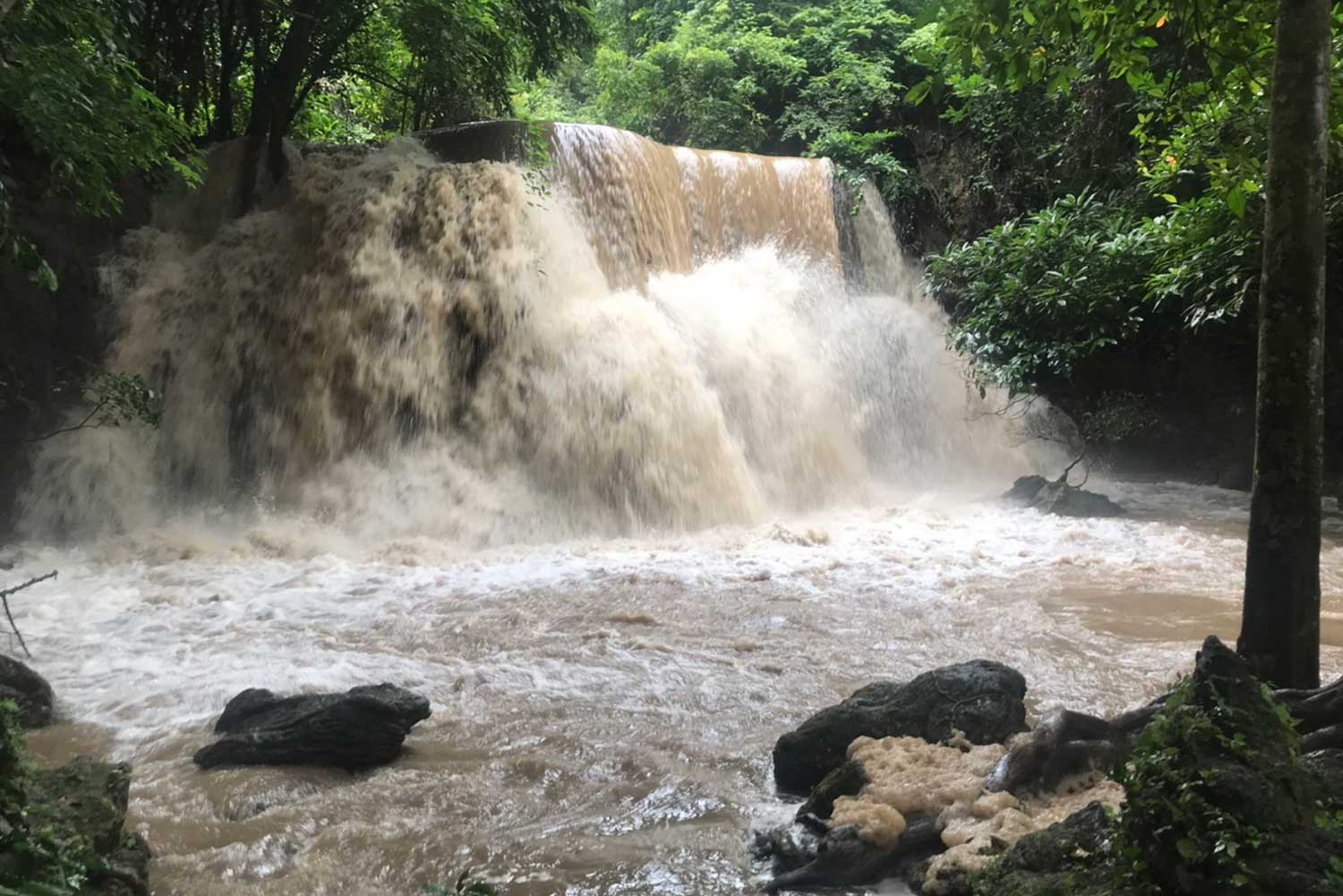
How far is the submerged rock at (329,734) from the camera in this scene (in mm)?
4051

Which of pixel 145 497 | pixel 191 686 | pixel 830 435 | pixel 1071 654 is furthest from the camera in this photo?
pixel 830 435

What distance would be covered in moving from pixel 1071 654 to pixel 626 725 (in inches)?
100

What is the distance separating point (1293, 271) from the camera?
10.9 ft

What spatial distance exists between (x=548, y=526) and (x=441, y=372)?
82.5 inches

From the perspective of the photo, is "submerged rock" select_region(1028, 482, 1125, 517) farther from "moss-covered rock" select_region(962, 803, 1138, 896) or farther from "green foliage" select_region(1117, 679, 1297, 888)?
"green foliage" select_region(1117, 679, 1297, 888)

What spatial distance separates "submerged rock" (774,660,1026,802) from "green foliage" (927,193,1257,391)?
7468 millimetres

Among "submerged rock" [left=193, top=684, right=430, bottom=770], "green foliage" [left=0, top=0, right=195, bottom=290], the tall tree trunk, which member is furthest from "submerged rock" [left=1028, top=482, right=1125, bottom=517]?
"green foliage" [left=0, top=0, right=195, bottom=290]

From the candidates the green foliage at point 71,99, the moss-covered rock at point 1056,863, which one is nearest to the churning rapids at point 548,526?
the moss-covered rock at point 1056,863

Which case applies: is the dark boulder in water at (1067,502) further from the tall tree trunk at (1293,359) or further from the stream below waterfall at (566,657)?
the tall tree trunk at (1293,359)

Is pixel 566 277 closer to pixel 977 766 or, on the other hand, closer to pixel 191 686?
pixel 191 686

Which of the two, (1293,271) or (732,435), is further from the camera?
(732,435)

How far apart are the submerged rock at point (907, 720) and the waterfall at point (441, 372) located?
584cm

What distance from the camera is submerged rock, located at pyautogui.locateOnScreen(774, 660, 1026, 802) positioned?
150 inches

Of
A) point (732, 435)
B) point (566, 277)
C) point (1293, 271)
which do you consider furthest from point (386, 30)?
point (1293, 271)
